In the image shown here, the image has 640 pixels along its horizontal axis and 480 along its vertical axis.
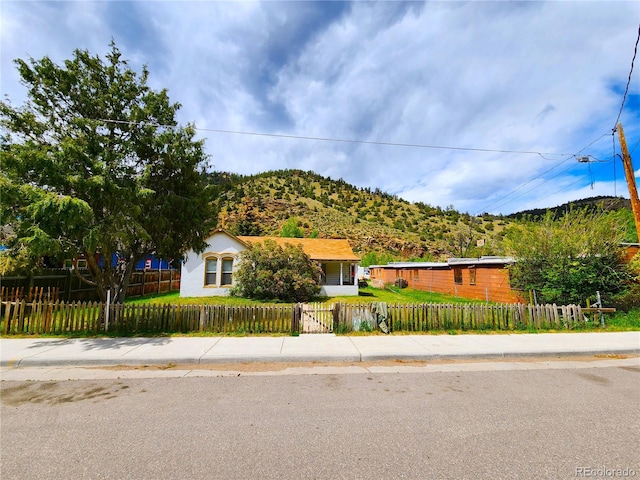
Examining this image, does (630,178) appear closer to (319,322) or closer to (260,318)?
(319,322)

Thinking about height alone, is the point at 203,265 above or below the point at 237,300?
above

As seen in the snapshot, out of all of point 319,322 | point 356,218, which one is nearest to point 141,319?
point 319,322

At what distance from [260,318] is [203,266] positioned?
11343 mm

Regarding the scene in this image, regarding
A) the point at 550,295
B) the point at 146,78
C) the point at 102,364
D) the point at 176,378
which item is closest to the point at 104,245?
the point at 102,364

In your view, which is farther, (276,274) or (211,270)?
(211,270)

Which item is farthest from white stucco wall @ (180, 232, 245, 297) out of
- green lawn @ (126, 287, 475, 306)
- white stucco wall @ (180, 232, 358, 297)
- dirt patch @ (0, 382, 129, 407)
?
dirt patch @ (0, 382, 129, 407)

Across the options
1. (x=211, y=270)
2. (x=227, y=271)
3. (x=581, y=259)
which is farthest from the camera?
(x=227, y=271)

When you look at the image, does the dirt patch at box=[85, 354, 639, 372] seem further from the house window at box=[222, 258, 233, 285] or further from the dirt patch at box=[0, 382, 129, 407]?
the house window at box=[222, 258, 233, 285]

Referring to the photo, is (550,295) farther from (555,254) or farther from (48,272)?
(48,272)

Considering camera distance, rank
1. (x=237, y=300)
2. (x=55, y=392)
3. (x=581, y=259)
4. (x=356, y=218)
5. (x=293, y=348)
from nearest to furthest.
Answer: (x=55, y=392)
(x=293, y=348)
(x=581, y=259)
(x=237, y=300)
(x=356, y=218)

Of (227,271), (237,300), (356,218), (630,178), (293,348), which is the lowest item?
(293,348)

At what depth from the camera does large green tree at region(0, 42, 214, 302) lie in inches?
288

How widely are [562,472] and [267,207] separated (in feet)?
184

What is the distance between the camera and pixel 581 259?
11906 mm
